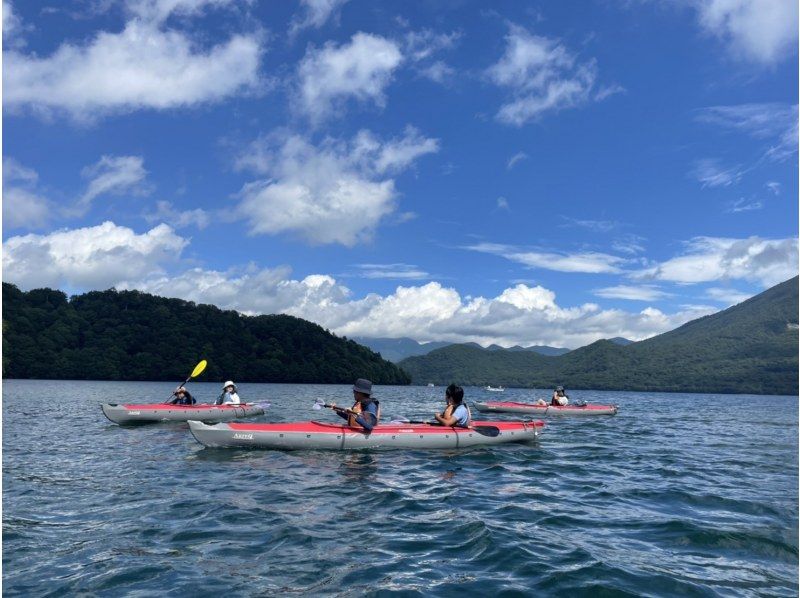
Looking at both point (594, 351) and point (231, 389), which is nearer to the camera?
point (231, 389)

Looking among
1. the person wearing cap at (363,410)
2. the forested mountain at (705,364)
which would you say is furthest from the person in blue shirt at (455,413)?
the forested mountain at (705,364)

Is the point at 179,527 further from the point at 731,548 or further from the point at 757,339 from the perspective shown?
the point at 757,339

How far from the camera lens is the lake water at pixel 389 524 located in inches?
252

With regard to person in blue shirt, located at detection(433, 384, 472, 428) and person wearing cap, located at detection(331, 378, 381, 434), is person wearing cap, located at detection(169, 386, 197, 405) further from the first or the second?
person in blue shirt, located at detection(433, 384, 472, 428)

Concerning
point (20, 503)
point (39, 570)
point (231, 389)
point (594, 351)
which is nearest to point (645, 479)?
point (39, 570)

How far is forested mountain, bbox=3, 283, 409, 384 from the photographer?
110125mm

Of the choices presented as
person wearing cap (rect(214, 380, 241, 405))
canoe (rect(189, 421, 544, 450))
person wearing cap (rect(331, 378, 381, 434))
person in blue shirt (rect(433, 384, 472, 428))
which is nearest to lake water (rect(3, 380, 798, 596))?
canoe (rect(189, 421, 544, 450))

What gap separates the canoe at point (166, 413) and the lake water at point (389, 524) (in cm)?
670

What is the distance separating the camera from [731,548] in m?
7.91

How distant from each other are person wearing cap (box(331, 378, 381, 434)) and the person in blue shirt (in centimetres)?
223

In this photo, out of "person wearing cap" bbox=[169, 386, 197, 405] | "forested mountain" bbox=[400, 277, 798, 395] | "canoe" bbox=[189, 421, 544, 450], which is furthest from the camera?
"forested mountain" bbox=[400, 277, 798, 395]

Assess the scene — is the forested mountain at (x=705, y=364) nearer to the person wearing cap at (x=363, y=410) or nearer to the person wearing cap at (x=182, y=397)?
the person wearing cap at (x=182, y=397)

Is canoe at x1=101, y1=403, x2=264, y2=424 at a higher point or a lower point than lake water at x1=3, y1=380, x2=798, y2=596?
higher

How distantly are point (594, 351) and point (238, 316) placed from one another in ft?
392
